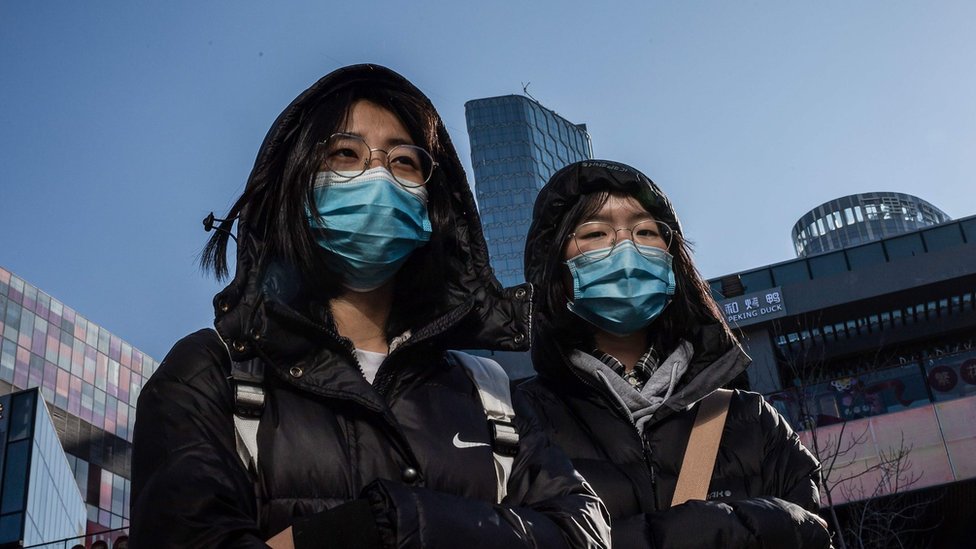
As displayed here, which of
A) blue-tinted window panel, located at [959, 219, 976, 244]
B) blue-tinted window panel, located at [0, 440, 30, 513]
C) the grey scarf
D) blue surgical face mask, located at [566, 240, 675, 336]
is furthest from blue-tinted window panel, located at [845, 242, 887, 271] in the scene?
the grey scarf

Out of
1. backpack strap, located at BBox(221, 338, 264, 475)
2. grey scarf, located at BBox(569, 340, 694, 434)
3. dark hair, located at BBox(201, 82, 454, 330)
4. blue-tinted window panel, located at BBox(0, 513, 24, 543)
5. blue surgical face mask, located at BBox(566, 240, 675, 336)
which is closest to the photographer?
backpack strap, located at BBox(221, 338, 264, 475)

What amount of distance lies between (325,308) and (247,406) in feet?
1.95

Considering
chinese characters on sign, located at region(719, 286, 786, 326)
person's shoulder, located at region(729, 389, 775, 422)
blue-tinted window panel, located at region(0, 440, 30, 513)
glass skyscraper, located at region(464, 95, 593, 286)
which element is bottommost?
person's shoulder, located at region(729, 389, 775, 422)

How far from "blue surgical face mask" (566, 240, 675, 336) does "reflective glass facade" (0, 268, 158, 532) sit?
44984mm

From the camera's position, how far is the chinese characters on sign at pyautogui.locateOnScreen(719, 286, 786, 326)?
3762 centimetres

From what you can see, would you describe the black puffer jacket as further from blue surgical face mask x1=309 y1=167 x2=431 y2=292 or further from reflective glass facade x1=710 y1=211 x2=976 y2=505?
reflective glass facade x1=710 y1=211 x2=976 y2=505

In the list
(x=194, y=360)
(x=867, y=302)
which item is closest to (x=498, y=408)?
(x=194, y=360)

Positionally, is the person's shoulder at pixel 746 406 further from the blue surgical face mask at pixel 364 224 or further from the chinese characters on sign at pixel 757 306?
the chinese characters on sign at pixel 757 306

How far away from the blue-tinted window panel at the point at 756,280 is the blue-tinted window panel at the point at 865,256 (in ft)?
11.2

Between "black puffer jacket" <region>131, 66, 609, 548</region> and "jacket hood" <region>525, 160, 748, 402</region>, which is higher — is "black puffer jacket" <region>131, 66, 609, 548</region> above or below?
below

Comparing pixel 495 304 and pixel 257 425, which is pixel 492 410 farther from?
pixel 257 425

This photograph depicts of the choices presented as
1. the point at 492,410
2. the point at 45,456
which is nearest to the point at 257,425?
the point at 492,410

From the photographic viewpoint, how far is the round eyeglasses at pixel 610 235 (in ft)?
13.0

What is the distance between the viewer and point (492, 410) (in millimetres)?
2434
